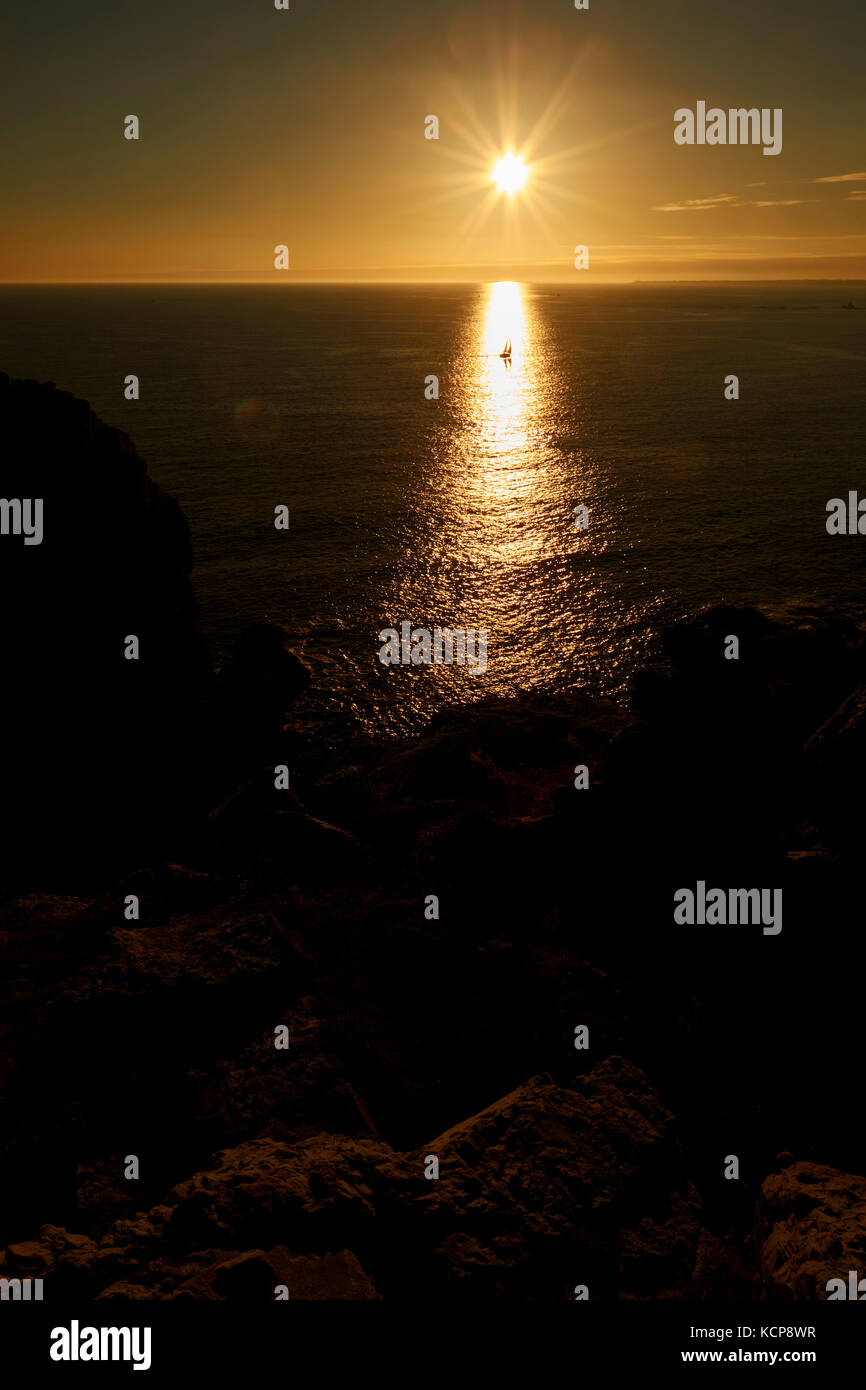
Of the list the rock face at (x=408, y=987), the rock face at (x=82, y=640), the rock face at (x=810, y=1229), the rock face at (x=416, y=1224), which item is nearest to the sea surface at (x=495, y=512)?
the rock face at (x=408, y=987)

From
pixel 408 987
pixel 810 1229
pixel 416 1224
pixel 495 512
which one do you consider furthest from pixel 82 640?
pixel 495 512

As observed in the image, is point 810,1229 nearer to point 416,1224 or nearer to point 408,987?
point 416,1224

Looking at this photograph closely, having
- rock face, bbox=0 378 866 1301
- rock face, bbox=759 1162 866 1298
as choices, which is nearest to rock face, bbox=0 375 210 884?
rock face, bbox=0 378 866 1301

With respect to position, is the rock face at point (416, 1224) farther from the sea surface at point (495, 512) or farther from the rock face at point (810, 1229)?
the sea surface at point (495, 512)

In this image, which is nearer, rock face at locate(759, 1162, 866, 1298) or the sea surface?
rock face at locate(759, 1162, 866, 1298)

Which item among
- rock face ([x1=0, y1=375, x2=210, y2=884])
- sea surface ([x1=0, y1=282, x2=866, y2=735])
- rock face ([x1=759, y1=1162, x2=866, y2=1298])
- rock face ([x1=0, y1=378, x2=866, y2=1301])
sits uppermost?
sea surface ([x1=0, y1=282, x2=866, y2=735])

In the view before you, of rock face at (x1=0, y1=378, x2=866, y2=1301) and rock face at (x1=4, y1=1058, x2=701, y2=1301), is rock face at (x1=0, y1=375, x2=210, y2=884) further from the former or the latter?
rock face at (x1=4, y1=1058, x2=701, y2=1301)
